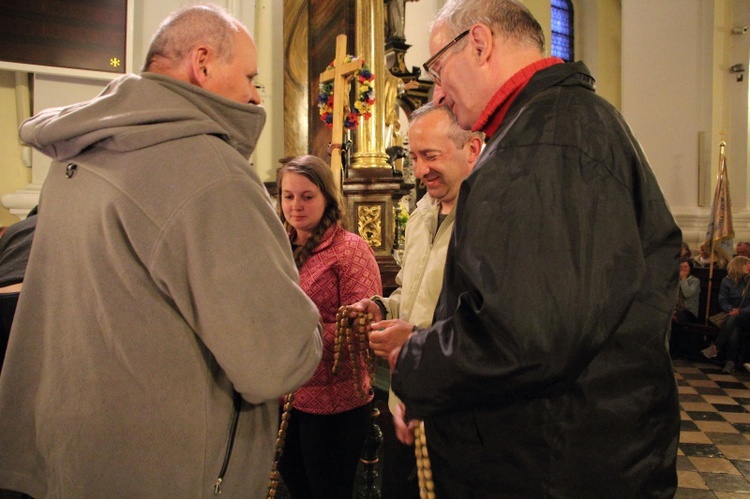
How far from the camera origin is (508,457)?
3.79 feet

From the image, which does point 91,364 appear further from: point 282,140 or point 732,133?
point 732,133

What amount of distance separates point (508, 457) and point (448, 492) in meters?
0.21

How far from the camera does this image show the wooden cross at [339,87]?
16.3ft

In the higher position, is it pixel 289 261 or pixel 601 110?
pixel 601 110

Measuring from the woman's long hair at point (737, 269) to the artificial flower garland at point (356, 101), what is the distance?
16.2 feet

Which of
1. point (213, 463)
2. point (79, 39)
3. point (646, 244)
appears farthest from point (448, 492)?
point (79, 39)

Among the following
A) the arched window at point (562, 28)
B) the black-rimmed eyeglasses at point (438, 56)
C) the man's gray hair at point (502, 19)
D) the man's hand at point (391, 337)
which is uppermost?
the arched window at point (562, 28)

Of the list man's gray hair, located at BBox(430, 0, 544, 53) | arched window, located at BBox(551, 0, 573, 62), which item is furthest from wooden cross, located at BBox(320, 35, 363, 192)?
arched window, located at BBox(551, 0, 573, 62)

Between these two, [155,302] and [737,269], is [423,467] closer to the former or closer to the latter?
[155,302]

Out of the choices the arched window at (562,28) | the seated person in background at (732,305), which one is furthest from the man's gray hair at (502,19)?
the arched window at (562,28)

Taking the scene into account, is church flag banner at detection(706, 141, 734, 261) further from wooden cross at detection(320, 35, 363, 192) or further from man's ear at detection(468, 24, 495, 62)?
man's ear at detection(468, 24, 495, 62)

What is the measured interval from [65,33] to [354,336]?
4841 millimetres

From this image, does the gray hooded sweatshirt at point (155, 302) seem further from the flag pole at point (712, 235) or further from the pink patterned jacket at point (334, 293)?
the flag pole at point (712, 235)

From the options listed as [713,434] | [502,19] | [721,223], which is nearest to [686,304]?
[721,223]
